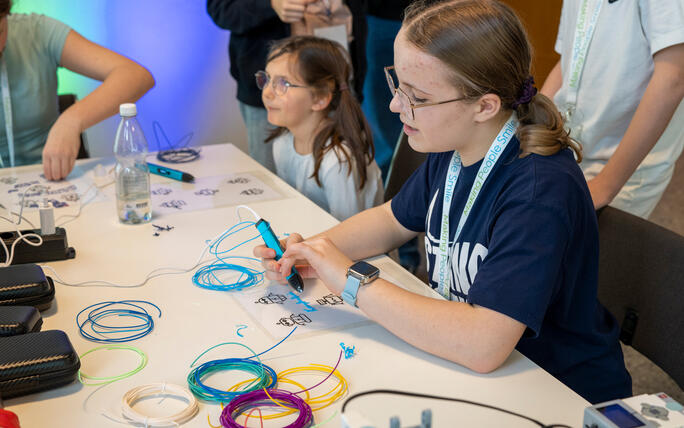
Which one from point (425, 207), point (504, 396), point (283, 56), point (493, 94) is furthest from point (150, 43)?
point (504, 396)

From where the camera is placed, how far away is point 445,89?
1177 mm

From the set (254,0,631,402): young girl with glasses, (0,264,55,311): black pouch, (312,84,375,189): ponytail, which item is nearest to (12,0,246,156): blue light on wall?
(312,84,375,189): ponytail

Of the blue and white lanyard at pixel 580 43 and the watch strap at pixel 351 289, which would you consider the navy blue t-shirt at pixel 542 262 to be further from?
the blue and white lanyard at pixel 580 43

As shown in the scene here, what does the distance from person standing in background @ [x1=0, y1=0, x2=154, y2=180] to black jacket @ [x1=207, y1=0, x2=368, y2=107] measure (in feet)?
1.38

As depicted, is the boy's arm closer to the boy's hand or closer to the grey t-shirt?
the boy's hand

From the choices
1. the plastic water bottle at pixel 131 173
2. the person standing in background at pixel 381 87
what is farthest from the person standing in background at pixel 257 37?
the plastic water bottle at pixel 131 173

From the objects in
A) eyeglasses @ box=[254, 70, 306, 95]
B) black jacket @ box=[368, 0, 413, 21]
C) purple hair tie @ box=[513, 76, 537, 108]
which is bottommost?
eyeglasses @ box=[254, 70, 306, 95]

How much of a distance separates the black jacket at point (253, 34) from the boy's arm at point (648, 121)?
1289 millimetres

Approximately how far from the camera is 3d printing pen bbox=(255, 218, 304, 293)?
1287mm

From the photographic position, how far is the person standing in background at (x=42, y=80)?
6.91 ft

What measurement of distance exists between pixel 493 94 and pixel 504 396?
51 cm

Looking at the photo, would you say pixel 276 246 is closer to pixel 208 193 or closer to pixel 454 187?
pixel 454 187

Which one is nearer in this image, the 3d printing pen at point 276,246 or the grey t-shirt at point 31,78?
the 3d printing pen at point 276,246

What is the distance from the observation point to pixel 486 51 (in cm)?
114
